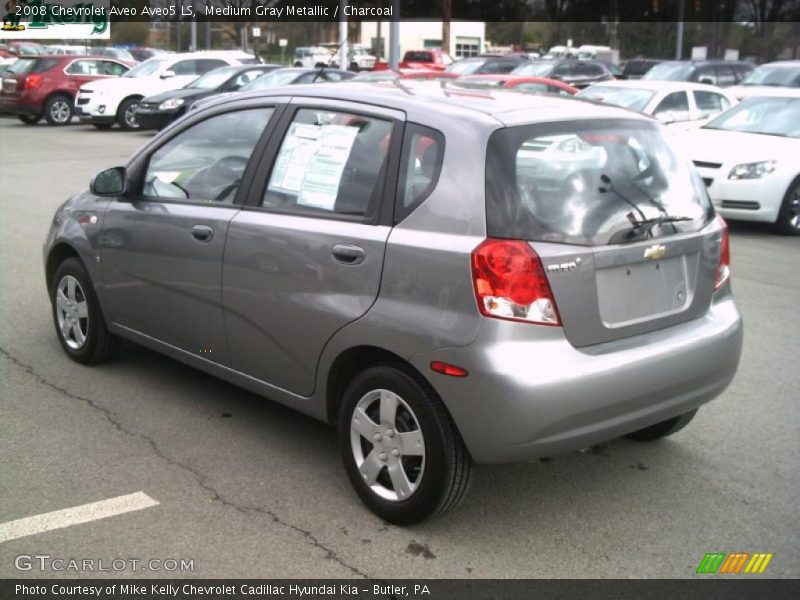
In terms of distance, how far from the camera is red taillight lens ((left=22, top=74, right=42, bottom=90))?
78.0 feet

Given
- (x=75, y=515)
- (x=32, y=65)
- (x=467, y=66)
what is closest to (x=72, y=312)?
(x=75, y=515)

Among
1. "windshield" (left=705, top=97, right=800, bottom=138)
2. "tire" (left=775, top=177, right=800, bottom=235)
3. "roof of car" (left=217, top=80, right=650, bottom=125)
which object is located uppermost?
"roof of car" (left=217, top=80, right=650, bottom=125)

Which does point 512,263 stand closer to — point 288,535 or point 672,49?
point 288,535

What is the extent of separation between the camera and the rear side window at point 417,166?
378 cm

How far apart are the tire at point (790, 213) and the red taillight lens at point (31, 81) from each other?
19247 millimetres

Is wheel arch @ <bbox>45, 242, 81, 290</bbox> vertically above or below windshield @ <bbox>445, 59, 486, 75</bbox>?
below

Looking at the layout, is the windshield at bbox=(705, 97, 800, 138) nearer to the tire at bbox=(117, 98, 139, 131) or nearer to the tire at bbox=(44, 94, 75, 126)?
the tire at bbox=(117, 98, 139, 131)

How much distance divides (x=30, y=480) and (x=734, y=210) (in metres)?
8.70

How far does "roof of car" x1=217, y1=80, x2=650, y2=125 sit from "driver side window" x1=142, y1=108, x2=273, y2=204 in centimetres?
22

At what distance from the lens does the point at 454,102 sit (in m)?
3.98

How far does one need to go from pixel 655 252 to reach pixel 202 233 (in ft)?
7.08

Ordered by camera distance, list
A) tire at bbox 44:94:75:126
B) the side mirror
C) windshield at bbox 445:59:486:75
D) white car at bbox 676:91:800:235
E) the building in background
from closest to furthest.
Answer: the side mirror → white car at bbox 676:91:800:235 → tire at bbox 44:94:75:126 → windshield at bbox 445:59:486:75 → the building in background

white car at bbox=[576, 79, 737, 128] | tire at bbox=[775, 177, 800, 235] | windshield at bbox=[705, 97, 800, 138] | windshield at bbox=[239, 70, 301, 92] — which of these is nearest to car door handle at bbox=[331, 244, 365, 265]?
tire at bbox=[775, 177, 800, 235]

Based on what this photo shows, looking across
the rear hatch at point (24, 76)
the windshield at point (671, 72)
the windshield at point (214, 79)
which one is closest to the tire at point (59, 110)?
the rear hatch at point (24, 76)
